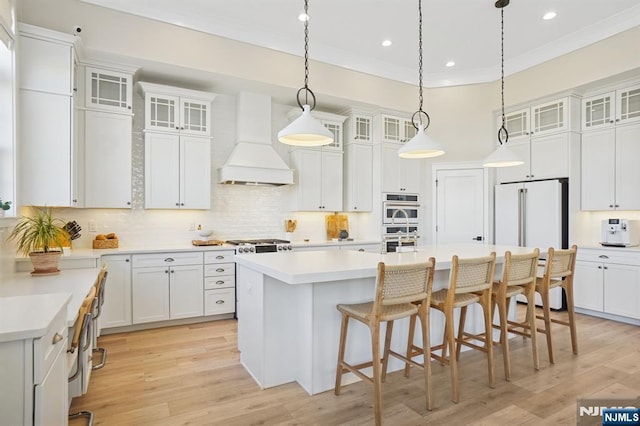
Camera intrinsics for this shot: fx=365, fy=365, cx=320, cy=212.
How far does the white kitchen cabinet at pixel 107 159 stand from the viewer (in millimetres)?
3992

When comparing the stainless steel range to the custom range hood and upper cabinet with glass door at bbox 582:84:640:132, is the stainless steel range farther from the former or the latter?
upper cabinet with glass door at bbox 582:84:640:132

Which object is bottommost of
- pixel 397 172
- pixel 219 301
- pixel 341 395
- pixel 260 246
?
pixel 341 395

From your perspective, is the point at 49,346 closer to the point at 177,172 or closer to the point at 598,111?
the point at 177,172

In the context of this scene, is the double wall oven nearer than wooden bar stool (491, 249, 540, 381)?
No

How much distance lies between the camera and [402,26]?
4512 mm

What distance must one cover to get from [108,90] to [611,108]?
6.18 meters

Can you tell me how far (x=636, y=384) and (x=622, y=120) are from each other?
3420 mm

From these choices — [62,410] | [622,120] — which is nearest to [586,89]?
[622,120]

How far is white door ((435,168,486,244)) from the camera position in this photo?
5.82 m

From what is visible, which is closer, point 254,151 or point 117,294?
point 117,294

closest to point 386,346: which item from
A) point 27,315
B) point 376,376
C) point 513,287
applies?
point 376,376

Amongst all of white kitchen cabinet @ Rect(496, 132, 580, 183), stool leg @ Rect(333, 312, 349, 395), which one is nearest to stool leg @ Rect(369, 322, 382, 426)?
stool leg @ Rect(333, 312, 349, 395)

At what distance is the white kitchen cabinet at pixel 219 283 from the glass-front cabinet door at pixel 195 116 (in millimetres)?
1578

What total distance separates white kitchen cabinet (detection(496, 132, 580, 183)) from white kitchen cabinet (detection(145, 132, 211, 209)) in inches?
170
